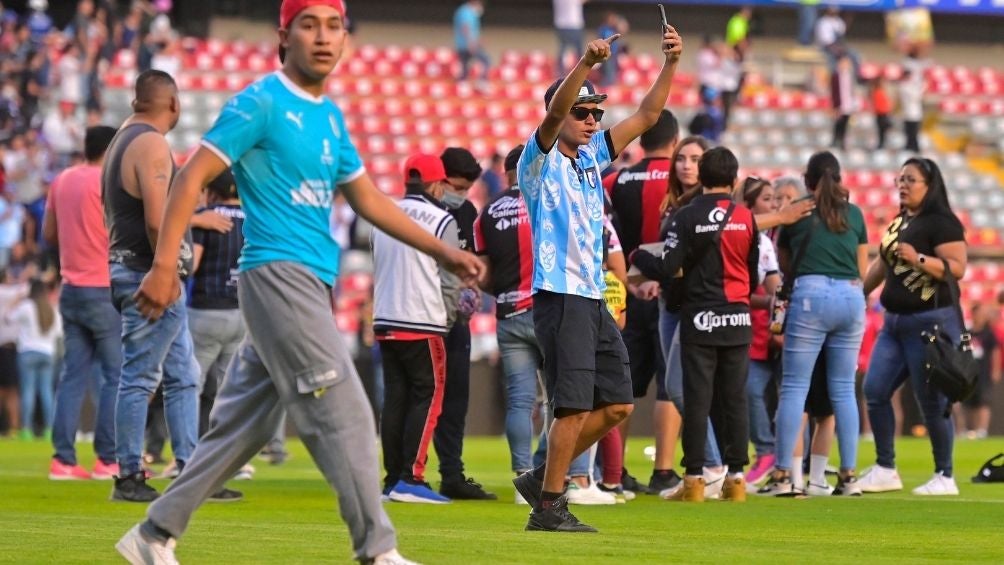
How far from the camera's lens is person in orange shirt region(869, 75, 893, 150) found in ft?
103

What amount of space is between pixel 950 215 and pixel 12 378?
1233cm

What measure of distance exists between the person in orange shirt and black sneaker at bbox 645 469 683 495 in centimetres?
2154

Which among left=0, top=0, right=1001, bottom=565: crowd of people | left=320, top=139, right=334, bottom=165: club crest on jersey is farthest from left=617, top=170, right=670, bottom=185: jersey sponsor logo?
left=320, top=139, right=334, bottom=165: club crest on jersey

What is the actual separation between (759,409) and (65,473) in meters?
4.74

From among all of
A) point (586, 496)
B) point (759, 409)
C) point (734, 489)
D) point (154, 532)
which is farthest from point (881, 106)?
point (154, 532)

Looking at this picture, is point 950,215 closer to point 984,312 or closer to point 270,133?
point 270,133

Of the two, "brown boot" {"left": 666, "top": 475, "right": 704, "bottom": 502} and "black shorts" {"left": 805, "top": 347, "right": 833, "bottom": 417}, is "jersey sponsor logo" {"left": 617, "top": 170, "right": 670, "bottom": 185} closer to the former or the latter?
"black shorts" {"left": 805, "top": 347, "right": 833, "bottom": 417}

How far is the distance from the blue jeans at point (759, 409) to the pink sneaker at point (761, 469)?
0.20 feet

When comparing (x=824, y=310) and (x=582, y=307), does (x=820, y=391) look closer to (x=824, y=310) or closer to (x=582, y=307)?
(x=824, y=310)

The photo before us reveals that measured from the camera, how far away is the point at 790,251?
35.8ft

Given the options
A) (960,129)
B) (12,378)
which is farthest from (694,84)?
(12,378)

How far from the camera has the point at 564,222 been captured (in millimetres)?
7973

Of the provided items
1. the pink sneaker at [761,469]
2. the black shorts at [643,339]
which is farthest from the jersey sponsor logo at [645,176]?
the pink sneaker at [761,469]

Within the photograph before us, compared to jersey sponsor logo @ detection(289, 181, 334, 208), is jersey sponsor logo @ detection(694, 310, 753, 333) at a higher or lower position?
lower
